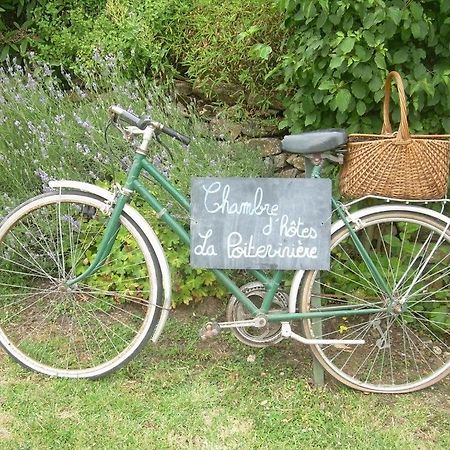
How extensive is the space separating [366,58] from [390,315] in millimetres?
1256

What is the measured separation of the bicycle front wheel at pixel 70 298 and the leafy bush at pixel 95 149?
238 millimetres

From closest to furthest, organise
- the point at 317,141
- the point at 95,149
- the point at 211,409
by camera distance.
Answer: the point at 317,141, the point at 211,409, the point at 95,149

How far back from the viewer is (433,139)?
266cm

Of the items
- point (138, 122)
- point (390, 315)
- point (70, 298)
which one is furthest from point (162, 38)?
point (390, 315)

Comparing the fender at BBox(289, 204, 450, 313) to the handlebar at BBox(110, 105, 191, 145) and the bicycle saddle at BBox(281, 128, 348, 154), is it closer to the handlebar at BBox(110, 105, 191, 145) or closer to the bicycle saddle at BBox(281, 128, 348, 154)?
the bicycle saddle at BBox(281, 128, 348, 154)

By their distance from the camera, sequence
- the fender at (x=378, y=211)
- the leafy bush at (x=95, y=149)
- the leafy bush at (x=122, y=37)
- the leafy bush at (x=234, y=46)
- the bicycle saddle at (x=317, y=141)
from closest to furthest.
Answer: the bicycle saddle at (x=317, y=141), the fender at (x=378, y=211), the leafy bush at (x=95, y=149), the leafy bush at (x=234, y=46), the leafy bush at (x=122, y=37)

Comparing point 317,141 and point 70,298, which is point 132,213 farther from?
point 317,141

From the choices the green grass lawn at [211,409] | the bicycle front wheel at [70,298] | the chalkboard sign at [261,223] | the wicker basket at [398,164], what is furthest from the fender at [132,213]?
the wicker basket at [398,164]

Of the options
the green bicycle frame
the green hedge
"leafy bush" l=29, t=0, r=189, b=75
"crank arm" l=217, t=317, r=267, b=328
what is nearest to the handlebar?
the green bicycle frame

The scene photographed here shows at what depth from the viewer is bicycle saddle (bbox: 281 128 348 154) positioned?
8.57 ft

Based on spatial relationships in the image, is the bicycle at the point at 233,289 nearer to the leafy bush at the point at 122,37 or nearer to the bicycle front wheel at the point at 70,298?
the bicycle front wheel at the point at 70,298

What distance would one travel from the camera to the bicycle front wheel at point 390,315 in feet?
9.68

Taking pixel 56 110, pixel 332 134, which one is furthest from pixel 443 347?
pixel 56 110

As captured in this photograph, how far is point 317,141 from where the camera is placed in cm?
262
